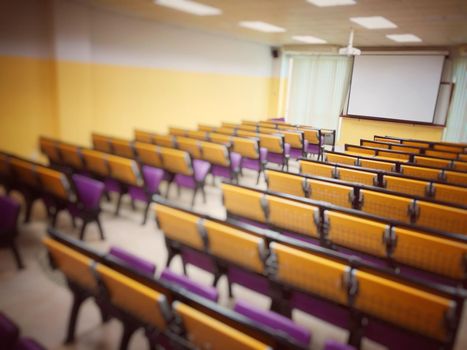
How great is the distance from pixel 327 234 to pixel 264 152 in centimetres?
413

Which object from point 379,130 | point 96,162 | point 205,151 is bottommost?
point 96,162

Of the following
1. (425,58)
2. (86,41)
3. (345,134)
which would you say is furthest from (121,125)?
(425,58)

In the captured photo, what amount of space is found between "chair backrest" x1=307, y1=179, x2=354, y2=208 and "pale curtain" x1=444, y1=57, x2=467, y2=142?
970 centimetres

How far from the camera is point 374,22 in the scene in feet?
25.7

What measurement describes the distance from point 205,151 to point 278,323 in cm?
504

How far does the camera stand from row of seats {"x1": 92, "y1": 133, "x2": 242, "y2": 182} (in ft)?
21.6

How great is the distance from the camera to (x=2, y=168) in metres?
5.05

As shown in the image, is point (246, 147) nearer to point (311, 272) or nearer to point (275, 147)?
point (275, 147)

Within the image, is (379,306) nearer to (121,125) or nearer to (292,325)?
(292,325)

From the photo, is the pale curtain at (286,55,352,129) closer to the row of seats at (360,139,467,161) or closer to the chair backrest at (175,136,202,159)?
the row of seats at (360,139,467,161)

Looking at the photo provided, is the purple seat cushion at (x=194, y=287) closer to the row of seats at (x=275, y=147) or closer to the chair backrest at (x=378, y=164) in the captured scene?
the chair backrest at (x=378, y=164)

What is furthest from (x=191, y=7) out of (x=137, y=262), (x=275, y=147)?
(x=137, y=262)

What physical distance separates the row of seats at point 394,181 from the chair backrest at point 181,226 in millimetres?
3032

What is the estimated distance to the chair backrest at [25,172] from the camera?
460 centimetres
